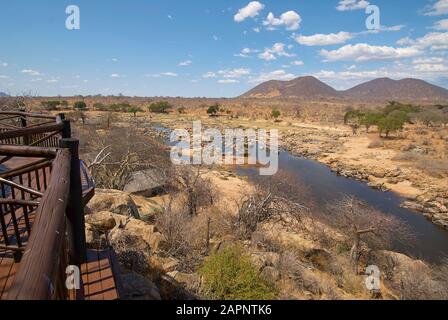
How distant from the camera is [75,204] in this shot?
3107 millimetres

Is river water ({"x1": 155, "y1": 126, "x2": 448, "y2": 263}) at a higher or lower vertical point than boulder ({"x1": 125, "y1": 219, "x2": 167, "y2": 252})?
lower

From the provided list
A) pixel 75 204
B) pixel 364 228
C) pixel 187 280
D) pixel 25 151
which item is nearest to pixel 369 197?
pixel 364 228

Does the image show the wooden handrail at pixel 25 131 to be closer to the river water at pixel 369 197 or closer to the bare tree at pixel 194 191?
the bare tree at pixel 194 191

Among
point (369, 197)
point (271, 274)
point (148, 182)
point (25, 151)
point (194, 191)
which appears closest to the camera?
point (25, 151)

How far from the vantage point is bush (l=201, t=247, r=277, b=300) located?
8383 millimetres

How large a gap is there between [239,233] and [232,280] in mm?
5144

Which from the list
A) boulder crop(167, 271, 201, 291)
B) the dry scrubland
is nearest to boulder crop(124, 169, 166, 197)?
the dry scrubland

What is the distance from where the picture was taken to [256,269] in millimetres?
9461

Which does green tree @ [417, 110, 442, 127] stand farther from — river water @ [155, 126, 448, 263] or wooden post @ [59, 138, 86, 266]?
wooden post @ [59, 138, 86, 266]

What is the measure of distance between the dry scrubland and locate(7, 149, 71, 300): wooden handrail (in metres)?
4.13

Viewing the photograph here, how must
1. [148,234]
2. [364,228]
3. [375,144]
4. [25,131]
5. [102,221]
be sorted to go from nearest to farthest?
[25,131]
[102,221]
[148,234]
[364,228]
[375,144]

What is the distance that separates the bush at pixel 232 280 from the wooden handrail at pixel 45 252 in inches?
277

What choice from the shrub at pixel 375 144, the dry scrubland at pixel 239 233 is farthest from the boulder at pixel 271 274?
the shrub at pixel 375 144

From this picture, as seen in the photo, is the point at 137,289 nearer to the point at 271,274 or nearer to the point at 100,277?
the point at 100,277
